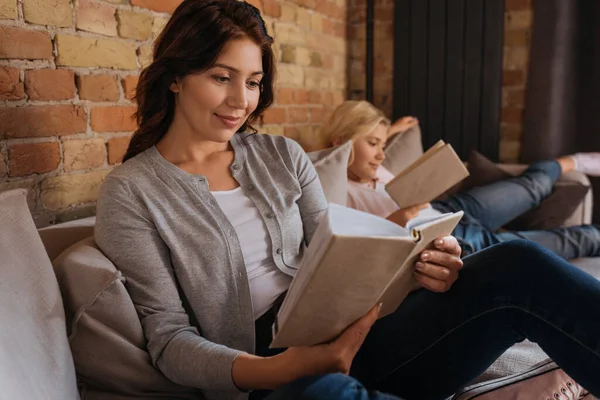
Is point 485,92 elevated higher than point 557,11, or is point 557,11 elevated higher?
point 557,11

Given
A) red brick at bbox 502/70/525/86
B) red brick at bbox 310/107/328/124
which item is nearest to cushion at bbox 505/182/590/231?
red brick at bbox 502/70/525/86

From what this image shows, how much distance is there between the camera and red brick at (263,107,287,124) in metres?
2.21

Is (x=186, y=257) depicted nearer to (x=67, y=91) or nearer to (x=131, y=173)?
(x=131, y=173)

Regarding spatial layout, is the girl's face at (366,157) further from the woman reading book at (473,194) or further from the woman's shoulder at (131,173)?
the woman's shoulder at (131,173)

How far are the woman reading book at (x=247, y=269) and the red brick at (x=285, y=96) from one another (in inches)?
39.5

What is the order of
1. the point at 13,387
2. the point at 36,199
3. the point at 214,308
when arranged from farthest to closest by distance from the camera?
1. the point at 36,199
2. the point at 214,308
3. the point at 13,387

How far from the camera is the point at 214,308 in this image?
1.10 m

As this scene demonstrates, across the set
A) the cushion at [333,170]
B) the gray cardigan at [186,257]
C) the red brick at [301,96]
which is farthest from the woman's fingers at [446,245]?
the red brick at [301,96]

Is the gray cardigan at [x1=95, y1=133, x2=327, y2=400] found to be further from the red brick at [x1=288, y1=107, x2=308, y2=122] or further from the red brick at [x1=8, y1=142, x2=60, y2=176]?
the red brick at [x1=288, y1=107, x2=308, y2=122]

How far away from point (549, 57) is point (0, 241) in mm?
2340

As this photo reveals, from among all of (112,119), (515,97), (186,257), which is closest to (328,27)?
(515,97)

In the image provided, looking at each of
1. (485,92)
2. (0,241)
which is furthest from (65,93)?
(485,92)

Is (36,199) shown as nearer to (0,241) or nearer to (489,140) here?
(0,241)

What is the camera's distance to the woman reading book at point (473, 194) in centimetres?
193
